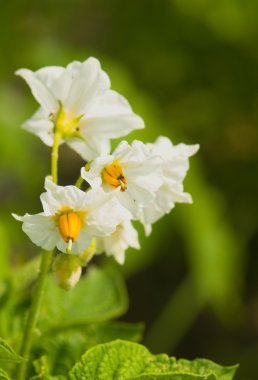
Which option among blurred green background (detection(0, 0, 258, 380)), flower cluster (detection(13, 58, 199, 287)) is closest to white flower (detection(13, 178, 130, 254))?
flower cluster (detection(13, 58, 199, 287))

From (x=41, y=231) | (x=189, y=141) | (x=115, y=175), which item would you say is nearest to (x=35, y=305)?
(x=41, y=231)

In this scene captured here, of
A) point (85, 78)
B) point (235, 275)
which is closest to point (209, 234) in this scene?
point (235, 275)

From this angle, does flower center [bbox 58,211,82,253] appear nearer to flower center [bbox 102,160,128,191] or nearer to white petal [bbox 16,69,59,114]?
flower center [bbox 102,160,128,191]

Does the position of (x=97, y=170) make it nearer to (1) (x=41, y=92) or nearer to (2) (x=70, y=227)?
(2) (x=70, y=227)

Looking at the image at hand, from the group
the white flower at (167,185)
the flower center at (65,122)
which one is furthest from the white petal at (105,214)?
the flower center at (65,122)

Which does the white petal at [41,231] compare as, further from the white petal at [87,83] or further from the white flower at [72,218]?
the white petal at [87,83]

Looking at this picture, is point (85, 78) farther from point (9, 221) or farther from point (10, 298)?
point (9, 221)
